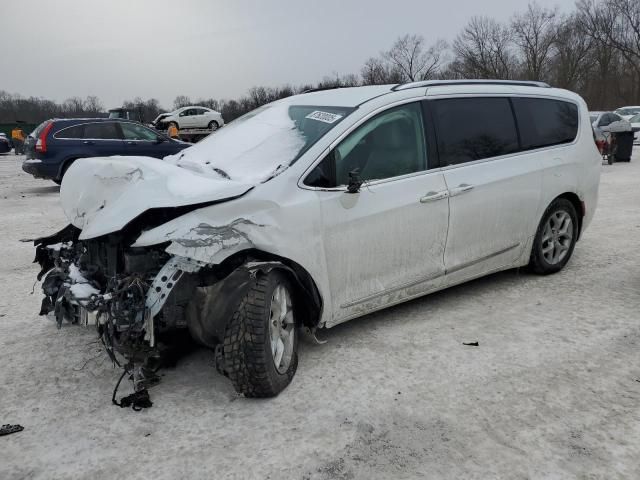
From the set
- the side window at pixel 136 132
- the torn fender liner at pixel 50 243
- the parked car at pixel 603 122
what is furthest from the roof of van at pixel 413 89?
the parked car at pixel 603 122

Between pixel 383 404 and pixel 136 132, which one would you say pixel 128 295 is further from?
pixel 136 132

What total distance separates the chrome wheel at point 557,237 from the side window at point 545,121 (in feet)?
2.22

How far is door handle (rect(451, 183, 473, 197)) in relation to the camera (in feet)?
13.4

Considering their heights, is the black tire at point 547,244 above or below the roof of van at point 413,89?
below

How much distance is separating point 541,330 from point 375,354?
4.10 feet

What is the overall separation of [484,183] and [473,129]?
440 millimetres

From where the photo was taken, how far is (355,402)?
3045 millimetres

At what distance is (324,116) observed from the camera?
3834 millimetres

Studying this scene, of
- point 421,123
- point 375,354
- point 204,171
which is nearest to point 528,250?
point 421,123

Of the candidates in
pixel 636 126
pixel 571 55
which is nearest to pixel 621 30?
pixel 571 55

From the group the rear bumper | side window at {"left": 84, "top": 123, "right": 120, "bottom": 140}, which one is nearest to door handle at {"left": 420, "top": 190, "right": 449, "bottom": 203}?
the rear bumper

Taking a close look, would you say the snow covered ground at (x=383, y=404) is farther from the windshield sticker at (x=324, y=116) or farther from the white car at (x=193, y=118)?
the white car at (x=193, y=118)

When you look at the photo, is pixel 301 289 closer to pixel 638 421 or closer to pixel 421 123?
pixel 421 123

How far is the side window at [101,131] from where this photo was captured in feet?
40.9
